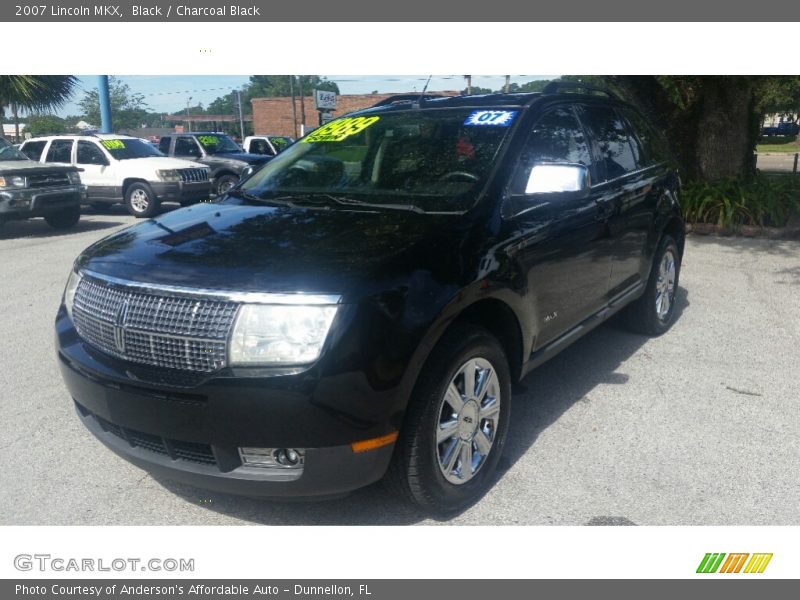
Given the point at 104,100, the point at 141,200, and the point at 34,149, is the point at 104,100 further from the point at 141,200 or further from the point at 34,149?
the point at 141,200

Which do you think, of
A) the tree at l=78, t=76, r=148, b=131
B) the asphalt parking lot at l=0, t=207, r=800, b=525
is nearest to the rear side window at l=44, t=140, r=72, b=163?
the asphalt parking lot at l=0, t=207, r=800, b=525

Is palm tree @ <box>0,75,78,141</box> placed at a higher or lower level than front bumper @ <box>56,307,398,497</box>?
higher

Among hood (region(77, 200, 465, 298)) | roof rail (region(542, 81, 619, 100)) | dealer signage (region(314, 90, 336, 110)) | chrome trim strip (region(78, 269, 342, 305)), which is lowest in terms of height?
chrome trim strip (region(78, 269, 342, 305))

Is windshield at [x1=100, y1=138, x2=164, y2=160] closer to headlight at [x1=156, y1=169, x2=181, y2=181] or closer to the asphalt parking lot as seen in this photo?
headlight at [x1=156, y1=169, x2=181, y2=181]

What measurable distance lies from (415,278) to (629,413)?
2132 millimetres

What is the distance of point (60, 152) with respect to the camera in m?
15.1

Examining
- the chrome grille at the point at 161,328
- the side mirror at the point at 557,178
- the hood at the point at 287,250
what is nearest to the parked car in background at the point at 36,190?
Result: the hood at the point at 287,250

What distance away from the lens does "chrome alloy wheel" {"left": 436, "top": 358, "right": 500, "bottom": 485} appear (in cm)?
300

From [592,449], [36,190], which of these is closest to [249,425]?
[592,449]

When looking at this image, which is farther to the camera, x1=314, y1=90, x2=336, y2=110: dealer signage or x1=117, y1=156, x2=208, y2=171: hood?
x1=314, y1=90, x2=336, y2=110: dealer signage

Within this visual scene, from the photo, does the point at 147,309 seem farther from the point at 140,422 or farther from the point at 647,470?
the point at 647,470

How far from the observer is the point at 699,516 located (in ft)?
10.2

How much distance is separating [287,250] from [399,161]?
1.25 m

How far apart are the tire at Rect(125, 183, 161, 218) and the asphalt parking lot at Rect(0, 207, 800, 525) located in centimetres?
905
